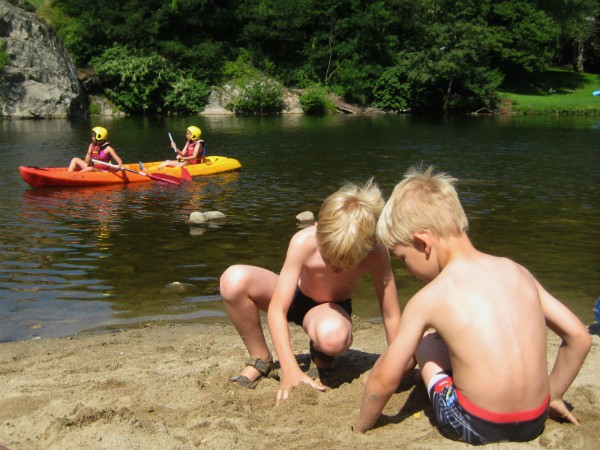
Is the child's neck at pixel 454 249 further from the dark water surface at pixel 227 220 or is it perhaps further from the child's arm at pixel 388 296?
the dark water surface at pixel 227 220

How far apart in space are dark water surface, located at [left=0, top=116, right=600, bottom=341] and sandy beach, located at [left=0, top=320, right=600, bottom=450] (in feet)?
4.93

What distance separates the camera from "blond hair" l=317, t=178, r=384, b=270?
3.28 metres

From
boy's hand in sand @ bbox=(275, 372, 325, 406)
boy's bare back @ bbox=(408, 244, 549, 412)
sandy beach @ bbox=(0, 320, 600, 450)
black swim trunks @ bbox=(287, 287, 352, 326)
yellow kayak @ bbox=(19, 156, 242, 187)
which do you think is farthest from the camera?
yellow kayak @ bbox=(19, 156, 242, 187)

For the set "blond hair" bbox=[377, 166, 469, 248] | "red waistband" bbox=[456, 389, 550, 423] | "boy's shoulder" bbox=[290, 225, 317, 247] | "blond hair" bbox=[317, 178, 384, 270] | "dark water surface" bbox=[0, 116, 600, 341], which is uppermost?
"blond hair" bbox=[377, 166, 469, 248]

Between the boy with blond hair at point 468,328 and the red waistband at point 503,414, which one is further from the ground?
the boy with blond hair at point 468,328

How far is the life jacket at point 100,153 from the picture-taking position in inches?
579

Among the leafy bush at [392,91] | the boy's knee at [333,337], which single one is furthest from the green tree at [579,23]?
the boy's knee at [333,337]

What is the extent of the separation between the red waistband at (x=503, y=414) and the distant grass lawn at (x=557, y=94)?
39125 millimetres

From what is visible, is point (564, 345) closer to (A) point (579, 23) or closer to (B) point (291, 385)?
(B) point (291, 385)

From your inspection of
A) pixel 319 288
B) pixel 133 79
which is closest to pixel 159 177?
pixel 319 288

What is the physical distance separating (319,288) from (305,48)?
43.0m

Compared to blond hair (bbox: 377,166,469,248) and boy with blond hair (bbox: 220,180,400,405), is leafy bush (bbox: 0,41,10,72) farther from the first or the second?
blond hair (bbox: 377,166,469,248)

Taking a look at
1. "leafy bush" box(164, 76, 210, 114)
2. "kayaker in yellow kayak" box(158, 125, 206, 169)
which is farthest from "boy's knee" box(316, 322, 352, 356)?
"leafy bush" box(164, 76, 210, 114)

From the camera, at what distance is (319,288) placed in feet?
12.4
